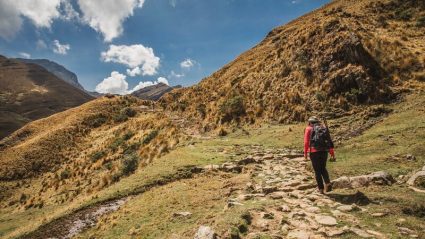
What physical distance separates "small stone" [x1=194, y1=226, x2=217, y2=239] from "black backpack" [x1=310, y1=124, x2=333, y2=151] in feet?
16.6

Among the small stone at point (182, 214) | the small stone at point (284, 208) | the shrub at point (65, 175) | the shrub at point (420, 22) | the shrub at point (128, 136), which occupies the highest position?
the shrub at point (420, 22)

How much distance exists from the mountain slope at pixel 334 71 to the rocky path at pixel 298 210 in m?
14.0

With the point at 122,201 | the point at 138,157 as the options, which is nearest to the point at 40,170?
the point at 138,157

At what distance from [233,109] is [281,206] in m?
24.4

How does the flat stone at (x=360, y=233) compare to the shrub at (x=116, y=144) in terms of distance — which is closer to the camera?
the flat stone at (x=360, y=233)

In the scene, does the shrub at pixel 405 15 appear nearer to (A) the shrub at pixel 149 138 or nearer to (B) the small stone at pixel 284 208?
(A) the shrub at pixel 149 138

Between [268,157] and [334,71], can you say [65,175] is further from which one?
[334,71]

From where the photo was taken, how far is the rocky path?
8.47m

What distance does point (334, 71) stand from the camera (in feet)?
95.5

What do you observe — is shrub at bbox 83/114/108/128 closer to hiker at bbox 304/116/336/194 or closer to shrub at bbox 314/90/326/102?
shrub at bbox 314/90/326/102

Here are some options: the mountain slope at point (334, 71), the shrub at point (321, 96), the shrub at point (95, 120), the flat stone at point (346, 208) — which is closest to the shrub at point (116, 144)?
the mountain slope at point (334, 71)

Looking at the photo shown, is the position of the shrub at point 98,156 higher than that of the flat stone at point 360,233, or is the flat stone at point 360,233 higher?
the shrub at point 98,156

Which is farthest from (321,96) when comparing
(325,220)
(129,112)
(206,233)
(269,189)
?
(129,112)

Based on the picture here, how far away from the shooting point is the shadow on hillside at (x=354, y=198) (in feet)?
33.1
